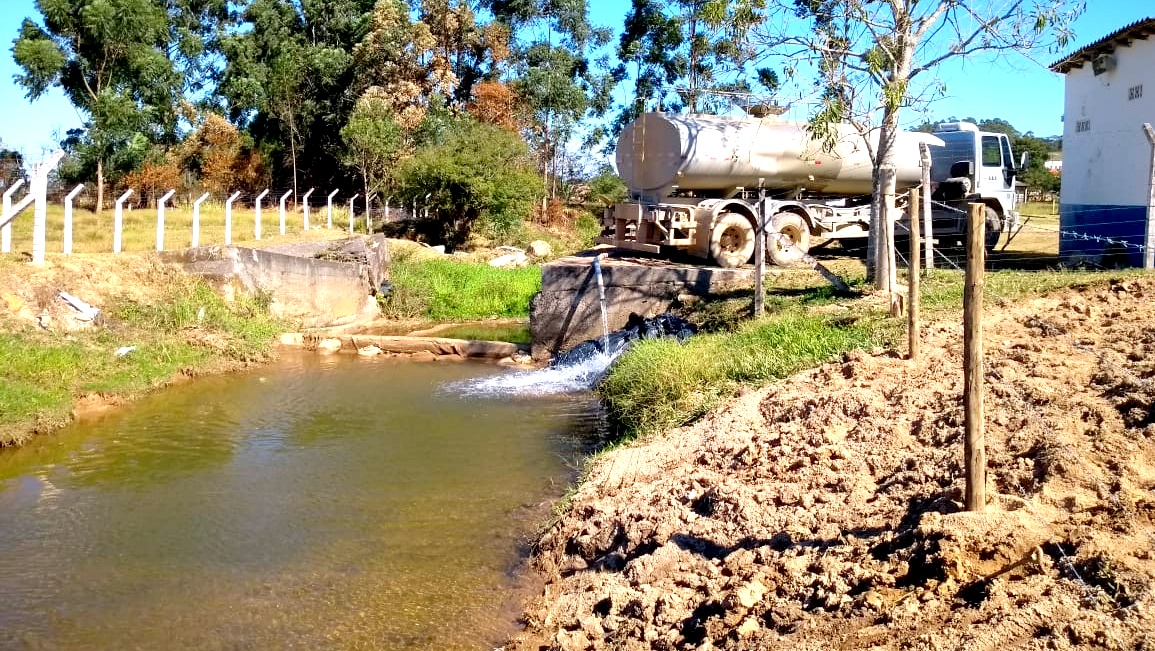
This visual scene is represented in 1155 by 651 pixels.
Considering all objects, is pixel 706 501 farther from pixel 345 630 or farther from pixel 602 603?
pixel 345 630

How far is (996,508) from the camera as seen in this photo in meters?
5.43

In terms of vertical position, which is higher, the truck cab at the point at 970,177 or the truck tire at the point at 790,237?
the truck cab at the point at 970,177

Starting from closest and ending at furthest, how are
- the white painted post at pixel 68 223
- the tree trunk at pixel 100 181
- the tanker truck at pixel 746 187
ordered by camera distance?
the tanker truck at pixel 746 187
the white painted post at pixel 68 223
the tree trunk at pixel 100 181

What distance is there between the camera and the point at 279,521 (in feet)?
29.0

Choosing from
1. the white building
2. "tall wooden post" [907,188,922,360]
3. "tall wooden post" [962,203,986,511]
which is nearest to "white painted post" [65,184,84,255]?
"tall wooden post" [907,188,922,360]

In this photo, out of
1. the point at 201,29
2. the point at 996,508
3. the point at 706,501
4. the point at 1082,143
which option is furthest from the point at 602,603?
the point at 201,29

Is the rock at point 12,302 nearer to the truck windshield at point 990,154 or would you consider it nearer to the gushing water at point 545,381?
the gushing water at point 545,381

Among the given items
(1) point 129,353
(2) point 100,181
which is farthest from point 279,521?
(2) point 100,181

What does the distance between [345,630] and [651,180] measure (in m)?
11.7

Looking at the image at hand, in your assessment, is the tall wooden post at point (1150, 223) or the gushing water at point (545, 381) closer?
the tall wooden post at point (1150, 223)

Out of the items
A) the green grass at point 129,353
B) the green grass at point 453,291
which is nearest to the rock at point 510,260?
the green grass at point 453,291

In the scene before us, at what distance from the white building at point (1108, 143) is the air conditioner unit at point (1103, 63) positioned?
2 cm

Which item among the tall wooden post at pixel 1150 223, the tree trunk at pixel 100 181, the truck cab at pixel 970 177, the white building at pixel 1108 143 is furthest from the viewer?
the tree trunk at pixel 100 181

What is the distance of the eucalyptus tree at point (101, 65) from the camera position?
115 ft
